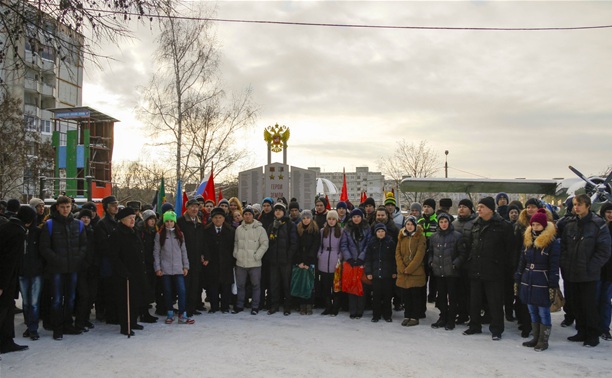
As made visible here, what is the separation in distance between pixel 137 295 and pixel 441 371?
160 inches

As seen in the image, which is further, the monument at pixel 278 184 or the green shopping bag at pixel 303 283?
the monument at pixel 278 184

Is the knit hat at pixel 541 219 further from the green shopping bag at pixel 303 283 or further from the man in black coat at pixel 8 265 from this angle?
the man in black coat at pixel 8 265

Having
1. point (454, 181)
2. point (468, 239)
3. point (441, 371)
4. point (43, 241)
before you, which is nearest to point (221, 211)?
point (43, 241)

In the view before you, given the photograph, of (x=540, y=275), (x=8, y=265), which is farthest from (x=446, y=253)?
(x=8, y=265)

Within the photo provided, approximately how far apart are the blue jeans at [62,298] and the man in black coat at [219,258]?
2.10m

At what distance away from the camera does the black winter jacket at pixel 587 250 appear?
5.93 metres

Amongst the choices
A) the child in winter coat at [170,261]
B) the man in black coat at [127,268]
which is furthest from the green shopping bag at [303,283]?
the man in black coat at [127,268]

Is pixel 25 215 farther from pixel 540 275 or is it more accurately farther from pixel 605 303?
pixel 605 303

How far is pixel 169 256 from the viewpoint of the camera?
23.4 feet

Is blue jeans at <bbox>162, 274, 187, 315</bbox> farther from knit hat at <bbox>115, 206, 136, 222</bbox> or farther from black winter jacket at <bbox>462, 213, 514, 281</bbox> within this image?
black winter jacket at <bbox>462, 213, 514, 281</bbox>

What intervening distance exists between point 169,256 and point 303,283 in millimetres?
2207

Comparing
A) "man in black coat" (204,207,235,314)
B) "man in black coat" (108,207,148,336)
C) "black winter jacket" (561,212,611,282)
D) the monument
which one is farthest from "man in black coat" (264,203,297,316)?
the monument

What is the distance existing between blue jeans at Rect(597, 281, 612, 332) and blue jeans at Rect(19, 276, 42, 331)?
7.38m

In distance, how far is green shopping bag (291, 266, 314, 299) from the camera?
25.6 feet
